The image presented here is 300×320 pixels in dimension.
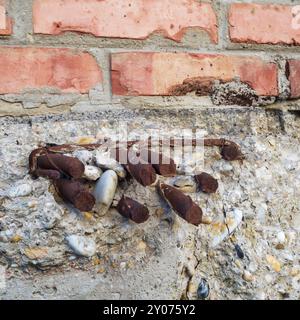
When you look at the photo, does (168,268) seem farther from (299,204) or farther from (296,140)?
(296,140)

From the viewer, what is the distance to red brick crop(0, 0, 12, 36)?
0.83 m

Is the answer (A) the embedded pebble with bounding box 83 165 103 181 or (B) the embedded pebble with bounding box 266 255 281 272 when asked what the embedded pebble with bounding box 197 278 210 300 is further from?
(A) the embedded pebble with bounding box 83 165 103 181

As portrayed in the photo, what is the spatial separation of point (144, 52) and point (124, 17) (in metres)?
0.07

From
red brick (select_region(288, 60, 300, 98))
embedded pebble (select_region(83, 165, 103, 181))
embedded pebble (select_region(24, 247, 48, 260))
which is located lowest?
embedded pebble (select_region(24, 247, 48, 260))

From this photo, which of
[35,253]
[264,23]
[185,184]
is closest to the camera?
[35,253]

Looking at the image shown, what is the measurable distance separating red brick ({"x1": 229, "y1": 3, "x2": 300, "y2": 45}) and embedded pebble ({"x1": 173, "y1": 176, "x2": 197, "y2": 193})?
0.91 ft

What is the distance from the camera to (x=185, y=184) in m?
0.82

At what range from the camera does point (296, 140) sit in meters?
0.99

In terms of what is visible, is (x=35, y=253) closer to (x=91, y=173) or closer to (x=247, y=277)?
(x=91, y=173)

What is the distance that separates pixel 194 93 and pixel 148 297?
0.37m

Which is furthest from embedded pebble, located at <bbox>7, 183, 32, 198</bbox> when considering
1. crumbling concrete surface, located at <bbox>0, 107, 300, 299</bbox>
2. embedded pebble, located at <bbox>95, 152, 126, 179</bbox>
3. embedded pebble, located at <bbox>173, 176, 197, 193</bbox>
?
embedded pebble, located at <bbox>173, 176, 197, 193</bbox>

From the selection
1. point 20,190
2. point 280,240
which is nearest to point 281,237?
point 280,240
